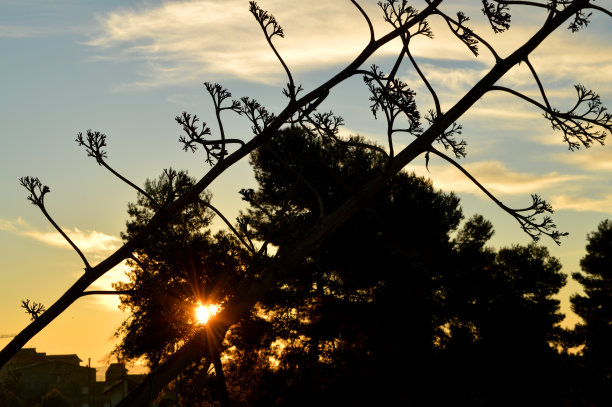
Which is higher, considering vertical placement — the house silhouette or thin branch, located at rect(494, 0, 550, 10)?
the house silhouette

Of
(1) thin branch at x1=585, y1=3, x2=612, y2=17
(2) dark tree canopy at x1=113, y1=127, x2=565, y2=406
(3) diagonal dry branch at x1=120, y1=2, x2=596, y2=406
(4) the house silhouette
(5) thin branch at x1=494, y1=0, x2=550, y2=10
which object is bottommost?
(3) diagonal dry branch at x1=120, y1=2, x2=596, y2=406

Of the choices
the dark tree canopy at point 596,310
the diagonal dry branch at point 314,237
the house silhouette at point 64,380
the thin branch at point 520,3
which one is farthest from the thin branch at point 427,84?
the house silhouette at point 64,380

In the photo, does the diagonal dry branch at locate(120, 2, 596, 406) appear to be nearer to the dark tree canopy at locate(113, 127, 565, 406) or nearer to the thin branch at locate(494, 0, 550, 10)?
the thin branch at locate(494, 0, 550, 10)

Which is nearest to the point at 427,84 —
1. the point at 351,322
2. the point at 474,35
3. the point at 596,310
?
the point at 474,35

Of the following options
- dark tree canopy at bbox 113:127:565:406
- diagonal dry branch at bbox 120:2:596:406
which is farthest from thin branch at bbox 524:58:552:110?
dark tree canopy at bbox 113:127:565:406

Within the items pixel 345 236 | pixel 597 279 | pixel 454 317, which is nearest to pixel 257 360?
pixel 345 236

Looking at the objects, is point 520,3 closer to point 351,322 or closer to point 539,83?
point 539,83

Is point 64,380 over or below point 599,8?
over

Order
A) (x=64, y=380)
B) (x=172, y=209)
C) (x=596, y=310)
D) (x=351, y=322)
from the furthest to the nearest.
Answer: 1. (x=64, y=380)
2. (x=596, y=310)
3. (x=351, y=322)
4. (x=172, y=209)

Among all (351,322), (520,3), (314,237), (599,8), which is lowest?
(314,237)

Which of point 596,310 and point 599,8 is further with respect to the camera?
point 596,310

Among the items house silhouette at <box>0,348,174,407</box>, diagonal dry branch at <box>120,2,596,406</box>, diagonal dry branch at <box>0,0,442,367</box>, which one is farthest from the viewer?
house silhouette at <box>0,348,174,407</box>

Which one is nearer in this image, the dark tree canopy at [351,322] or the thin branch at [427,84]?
the thin branch at [427,84]

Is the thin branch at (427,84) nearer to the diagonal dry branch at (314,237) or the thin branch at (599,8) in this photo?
the diagonal dry branch at (314,237)
